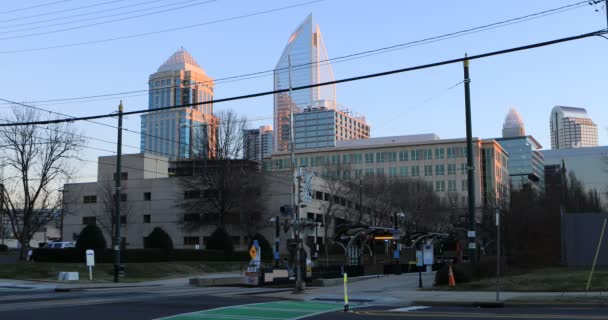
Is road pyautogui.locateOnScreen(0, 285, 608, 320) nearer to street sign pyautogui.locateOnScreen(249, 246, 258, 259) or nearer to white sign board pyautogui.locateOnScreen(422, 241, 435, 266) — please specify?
street sign pyautogui.locateOnScreen(249, 246, 258, 259)

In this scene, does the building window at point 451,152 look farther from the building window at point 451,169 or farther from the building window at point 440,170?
the building window at point 440,170

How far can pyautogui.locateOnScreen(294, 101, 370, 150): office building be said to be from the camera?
153 meters

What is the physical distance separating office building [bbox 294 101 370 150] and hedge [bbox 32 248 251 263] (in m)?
93.9

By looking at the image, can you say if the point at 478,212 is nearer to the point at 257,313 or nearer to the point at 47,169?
the point at 47,169

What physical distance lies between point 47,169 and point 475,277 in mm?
35002

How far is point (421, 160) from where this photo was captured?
134125mm

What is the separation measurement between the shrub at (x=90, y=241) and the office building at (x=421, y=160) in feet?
274

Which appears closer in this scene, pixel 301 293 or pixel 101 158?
pixel 301 293

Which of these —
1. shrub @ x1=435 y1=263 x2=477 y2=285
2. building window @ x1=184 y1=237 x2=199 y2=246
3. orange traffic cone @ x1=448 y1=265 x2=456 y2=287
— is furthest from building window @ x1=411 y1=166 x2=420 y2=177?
orange traffic cone @ x1=448 y1=265 x2=456 y2=287

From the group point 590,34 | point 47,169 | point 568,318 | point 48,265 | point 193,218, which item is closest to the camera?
point 568,318

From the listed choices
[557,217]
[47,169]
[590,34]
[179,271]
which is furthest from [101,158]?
[590,34]

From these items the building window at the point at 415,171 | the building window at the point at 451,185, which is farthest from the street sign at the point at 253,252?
the building window at the point at 415,171

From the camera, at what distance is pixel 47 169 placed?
163ft

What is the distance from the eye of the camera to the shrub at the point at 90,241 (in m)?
45.1
